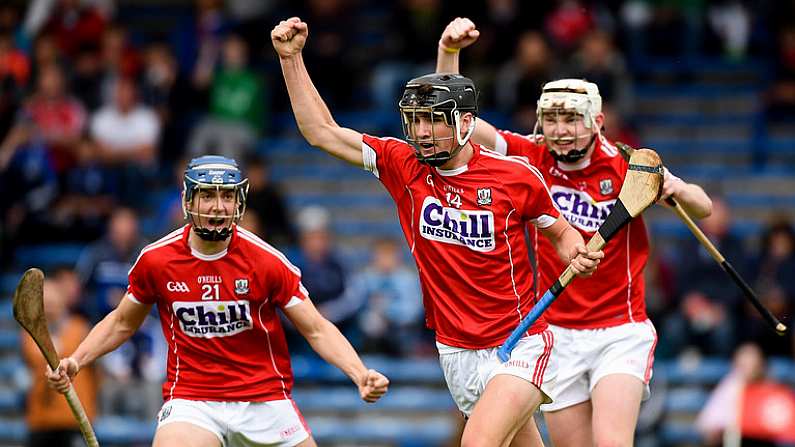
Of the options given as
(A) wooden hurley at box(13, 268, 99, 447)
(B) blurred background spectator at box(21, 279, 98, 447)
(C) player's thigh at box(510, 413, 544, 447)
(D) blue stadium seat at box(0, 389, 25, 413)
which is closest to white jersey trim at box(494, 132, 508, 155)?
(C) player's thigh at box(510, 413, 544, 447)

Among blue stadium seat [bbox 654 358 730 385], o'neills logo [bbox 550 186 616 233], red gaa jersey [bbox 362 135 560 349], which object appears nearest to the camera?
red gaa jersey [bbox 362 135 560 349]

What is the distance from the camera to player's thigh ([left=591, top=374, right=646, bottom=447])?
7.65 m

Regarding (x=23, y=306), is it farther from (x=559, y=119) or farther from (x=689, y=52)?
(x=689, y=52)

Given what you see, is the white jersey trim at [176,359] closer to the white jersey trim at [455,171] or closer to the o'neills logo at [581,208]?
the white jersey trim at [455,171]

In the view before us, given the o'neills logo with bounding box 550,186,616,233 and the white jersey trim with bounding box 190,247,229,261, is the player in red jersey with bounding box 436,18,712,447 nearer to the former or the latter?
the o'neills logo with bounding box 550,186,616,233

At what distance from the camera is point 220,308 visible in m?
7.66

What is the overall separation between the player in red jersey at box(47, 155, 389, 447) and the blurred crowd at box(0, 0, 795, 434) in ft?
15.3

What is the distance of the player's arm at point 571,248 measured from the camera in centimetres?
715

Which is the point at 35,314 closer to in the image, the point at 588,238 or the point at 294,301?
the point at 294,301

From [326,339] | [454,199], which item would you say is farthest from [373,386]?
[454,199]

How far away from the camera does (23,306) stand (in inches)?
297

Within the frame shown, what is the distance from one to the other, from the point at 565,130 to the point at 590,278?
825 millimetres

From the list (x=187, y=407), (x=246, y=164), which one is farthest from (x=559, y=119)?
(x=246, y=164)

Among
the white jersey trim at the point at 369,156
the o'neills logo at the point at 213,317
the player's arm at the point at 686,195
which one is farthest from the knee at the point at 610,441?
the o'neills logo at the point at 213,317
